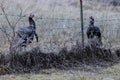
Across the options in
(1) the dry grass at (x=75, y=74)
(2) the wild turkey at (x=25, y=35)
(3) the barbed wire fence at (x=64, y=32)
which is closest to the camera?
(1) the dry grass at (x=75, y=74)

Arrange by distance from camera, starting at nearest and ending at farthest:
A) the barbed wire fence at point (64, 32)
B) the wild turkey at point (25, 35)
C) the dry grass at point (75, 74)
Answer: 1. the dry grass at point (75, 74)
2. the wild turkey at point (25, 35)
3. the barbed wire fence at point (64, 32)

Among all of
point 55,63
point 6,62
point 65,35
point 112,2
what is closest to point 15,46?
point 6,62

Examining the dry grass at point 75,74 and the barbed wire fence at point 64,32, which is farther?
the barbed wire fence at point 64,32

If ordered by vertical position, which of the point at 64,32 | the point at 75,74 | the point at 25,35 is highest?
the point at 25,35

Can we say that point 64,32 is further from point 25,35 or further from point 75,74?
point 75,74

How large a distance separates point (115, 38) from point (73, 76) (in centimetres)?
375

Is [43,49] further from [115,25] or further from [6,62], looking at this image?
[115,25]

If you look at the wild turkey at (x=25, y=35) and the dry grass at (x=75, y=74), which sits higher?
the wild turkey at (x=25, y=35)

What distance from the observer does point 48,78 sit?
27.8 feet

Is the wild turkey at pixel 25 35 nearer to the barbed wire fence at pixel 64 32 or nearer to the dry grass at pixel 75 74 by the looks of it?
the barbed wire fence at pixel 64 32

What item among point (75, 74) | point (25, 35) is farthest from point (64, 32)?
point (75, 74)

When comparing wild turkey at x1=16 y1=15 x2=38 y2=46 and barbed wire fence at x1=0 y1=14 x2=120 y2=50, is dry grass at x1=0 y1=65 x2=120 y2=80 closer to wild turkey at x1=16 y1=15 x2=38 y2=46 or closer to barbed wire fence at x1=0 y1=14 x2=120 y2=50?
wild turkey at x1=16 y1=15 x2=38 y2=46

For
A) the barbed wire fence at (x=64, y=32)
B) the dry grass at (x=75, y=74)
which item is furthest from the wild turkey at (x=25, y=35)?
the dry grass at (x=75, y=74)

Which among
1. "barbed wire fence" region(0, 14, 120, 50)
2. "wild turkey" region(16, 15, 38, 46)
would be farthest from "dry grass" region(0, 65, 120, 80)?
"barbed wire fence" region(0, 14, 120, 50)
